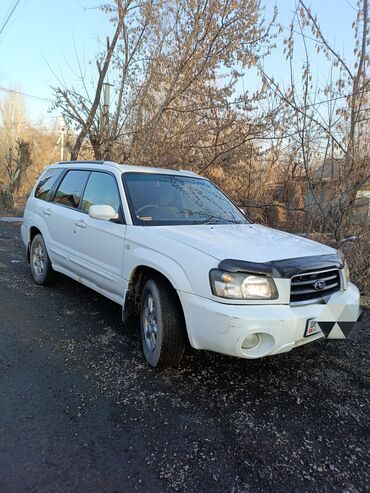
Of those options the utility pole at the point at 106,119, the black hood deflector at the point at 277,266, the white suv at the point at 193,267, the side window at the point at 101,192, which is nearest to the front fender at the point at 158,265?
the white suv at the point at 193,267

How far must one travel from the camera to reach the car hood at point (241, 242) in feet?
8.94

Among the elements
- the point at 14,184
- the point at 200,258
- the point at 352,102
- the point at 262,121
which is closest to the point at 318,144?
the point at 352,102

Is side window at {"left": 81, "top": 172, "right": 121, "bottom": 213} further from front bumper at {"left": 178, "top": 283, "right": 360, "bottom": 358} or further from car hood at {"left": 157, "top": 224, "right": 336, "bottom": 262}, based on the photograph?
front bumper at {"left": 178, "top": 283, "right": 360, "bottom": 358}

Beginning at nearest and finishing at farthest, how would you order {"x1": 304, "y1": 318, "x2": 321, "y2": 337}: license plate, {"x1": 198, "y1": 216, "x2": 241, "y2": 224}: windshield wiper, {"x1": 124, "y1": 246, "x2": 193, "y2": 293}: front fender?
{"x1": 304, "y1": 318, "x2": 321, "y2": 337}: license plate, {"x1": 124, "y1": 246, "x2": 193, "y2": 293}: front fender, {"x1": 198, "y1": 216, "x2": 241, "y2": 224}: windshield wiper

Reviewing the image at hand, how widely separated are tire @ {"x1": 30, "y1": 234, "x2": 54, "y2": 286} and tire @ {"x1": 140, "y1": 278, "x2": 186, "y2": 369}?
247 cm

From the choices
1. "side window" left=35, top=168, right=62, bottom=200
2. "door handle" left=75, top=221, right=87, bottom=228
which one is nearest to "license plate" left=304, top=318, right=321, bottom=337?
"door handle" left=75, top=221, right=87, bottom=228

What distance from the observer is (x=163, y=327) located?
9.37ft

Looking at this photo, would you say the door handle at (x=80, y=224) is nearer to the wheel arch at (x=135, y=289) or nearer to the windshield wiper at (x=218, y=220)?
Answer: the wheel arch at (x=135, y=289)

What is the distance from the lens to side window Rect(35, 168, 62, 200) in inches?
205

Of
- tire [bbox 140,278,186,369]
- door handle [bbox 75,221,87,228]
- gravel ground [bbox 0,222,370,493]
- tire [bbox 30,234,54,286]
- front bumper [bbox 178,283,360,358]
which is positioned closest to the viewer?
gravel ground [bbox 0,222,370,493]

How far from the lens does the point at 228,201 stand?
177 inches

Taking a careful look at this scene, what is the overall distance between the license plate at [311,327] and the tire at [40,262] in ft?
11.9

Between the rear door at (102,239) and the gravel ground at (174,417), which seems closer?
the gravel ground at (174,417)

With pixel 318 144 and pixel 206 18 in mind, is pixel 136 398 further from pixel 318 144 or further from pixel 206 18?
pixel 206 18
